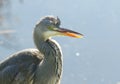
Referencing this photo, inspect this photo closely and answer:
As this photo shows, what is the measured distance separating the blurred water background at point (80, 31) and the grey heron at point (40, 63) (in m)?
4.81

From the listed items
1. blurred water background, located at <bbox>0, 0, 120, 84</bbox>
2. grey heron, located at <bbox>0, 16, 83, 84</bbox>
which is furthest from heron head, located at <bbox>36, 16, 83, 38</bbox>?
blurred water background, located at <bbox>0, 0, 120, 84</bbox>

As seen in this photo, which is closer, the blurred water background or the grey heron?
the grey heron

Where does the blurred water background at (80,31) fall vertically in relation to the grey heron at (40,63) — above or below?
below

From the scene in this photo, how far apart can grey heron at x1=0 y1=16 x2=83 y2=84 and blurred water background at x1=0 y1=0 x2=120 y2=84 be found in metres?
4.81

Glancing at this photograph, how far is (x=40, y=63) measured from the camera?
17.8ft

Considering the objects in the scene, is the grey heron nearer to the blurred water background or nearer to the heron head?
the heron head

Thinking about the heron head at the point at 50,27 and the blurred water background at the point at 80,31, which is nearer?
the heron head at the point at 50,27

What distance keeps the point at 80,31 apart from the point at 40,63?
672cm

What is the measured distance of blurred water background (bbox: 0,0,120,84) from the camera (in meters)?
10.8

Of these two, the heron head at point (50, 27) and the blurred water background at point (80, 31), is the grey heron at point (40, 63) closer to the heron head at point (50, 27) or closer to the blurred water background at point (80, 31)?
the heron head at point (50, 27)

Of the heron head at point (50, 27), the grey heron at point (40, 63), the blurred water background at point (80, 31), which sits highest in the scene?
the heron head at point (50, 27)

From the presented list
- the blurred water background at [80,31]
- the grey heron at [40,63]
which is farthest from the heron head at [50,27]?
the blurred water background at [80,31]

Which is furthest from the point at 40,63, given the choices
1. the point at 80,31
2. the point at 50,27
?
the point at 80,31

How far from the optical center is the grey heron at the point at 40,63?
5348 mm
